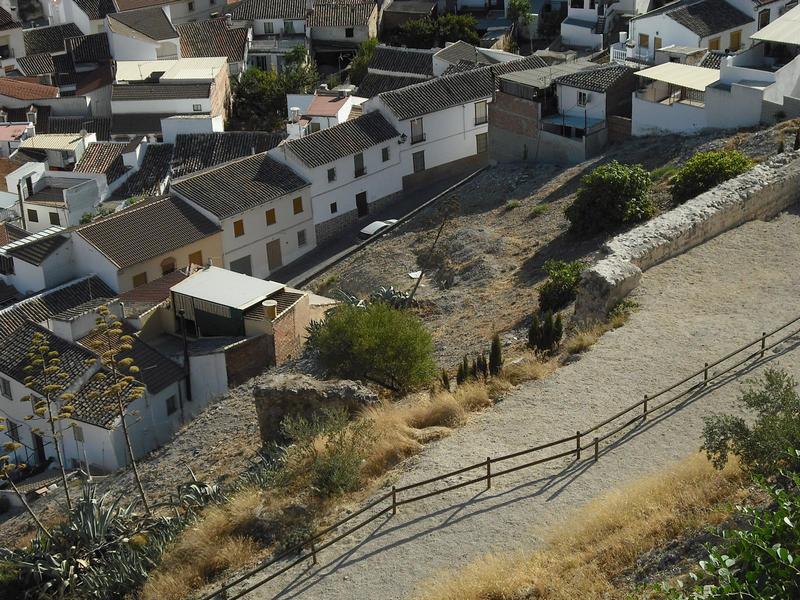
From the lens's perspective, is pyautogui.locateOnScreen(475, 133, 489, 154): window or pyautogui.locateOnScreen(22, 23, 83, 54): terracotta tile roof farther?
pyautogui.locateOnScreen(22, 23, 83, 54): terracotta tile roof

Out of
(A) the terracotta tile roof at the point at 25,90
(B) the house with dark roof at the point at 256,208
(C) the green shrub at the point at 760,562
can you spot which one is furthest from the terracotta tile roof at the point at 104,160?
(C) the green shrub at the point at 760,562

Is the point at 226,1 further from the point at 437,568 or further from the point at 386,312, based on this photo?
the point at 437,568

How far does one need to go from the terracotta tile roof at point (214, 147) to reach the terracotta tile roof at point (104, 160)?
254 cm

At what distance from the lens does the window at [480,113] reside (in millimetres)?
48469

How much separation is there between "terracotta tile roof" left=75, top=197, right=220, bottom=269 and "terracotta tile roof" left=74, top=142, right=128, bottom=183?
9.65 m

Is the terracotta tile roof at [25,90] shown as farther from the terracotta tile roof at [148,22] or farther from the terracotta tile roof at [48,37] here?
the terracotta tile roof at [48,37]

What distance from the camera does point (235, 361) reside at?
107 feet

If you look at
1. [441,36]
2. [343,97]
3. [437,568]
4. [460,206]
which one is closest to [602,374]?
[437,568]

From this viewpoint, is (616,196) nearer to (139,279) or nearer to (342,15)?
(139,279)

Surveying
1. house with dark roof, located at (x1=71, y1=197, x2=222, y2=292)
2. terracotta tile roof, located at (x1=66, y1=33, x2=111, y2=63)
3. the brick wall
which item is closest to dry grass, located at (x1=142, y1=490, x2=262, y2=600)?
the brick wall

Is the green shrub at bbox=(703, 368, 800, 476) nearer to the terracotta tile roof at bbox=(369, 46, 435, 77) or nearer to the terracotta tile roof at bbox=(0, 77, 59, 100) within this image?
the terracotta tile roof at bbox=(369, 46, 435, 77)

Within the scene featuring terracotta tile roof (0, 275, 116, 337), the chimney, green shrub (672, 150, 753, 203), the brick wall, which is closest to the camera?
green shrub (672, 150, 753, 203)

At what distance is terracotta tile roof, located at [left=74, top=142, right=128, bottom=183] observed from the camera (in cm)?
5041

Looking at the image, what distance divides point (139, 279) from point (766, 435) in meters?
27.4
